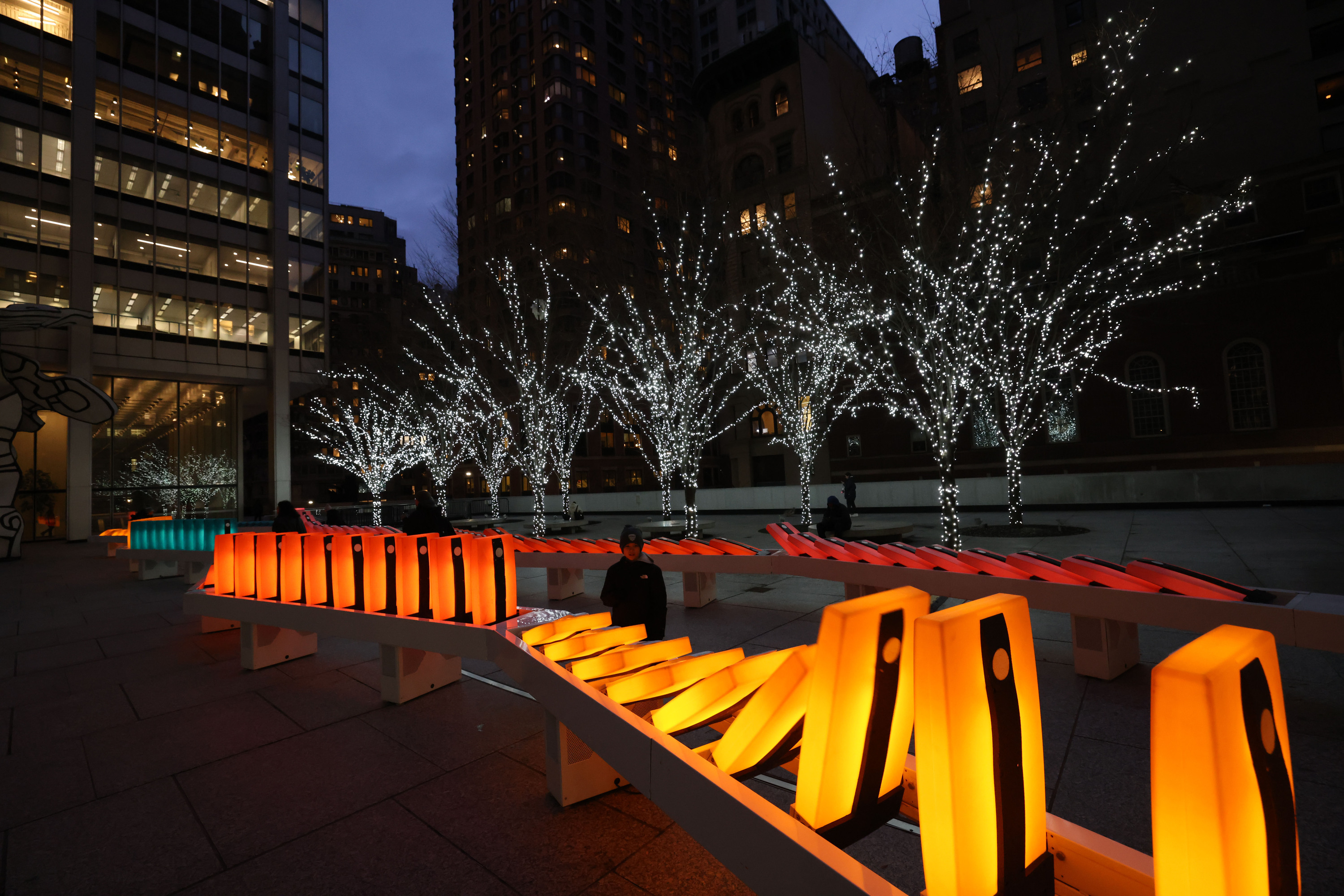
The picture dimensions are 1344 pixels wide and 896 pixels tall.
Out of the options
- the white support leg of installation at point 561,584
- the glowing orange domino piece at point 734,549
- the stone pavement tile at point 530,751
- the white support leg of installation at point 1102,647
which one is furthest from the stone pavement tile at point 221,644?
the white support leg of installation at point 1102,647

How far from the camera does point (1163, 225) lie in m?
23.5

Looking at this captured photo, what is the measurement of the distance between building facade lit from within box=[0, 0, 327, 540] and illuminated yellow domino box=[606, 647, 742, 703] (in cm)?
2851

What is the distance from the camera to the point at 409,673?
513 centimetres

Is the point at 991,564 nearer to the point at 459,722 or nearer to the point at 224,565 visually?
the point at 459,722

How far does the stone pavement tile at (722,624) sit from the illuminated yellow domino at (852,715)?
14.9 feet

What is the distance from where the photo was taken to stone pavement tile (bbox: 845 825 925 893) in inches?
106

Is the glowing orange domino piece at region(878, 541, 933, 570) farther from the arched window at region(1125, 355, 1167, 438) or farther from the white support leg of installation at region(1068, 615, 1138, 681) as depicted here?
the arched window at region(1125, 355, 1167, 438)

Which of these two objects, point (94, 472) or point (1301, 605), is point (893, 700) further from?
point (94, 472)

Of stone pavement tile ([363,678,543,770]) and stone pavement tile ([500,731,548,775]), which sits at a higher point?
stone pavement tile ([363,678,543,770])

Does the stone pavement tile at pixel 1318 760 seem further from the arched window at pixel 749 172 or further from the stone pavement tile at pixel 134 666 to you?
the arched window at pixel 749 172

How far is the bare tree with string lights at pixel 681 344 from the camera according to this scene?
18328mm

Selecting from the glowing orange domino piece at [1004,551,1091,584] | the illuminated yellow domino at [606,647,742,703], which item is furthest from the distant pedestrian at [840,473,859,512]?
the illuminated yellow domino at [606,647,742,703]

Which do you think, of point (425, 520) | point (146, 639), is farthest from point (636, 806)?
point (146, 639)

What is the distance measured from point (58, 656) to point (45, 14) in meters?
33.0
